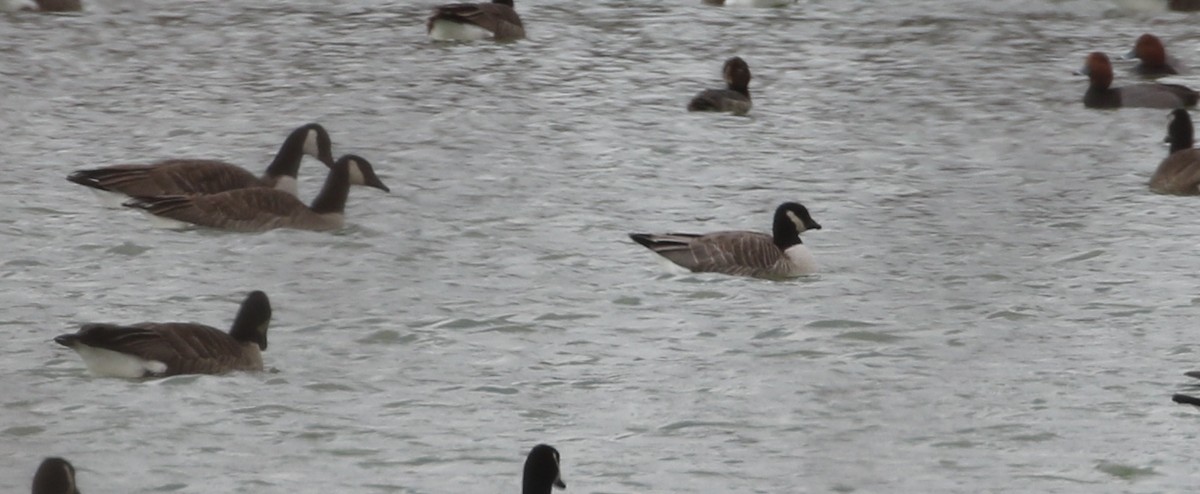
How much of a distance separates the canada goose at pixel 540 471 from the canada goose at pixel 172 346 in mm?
3135

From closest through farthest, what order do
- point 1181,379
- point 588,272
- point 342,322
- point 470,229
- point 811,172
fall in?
point 1181,379, point 342,322, point 588,272, point 470,229, point 811,172

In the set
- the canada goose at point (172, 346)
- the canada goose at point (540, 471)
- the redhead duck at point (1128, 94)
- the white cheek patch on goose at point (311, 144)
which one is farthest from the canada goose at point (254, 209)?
the redhead duck at point (1128, 94)

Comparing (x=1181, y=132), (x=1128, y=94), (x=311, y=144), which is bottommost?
(x=1128, y=94)

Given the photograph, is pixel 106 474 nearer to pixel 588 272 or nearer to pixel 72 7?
pixel 588 272

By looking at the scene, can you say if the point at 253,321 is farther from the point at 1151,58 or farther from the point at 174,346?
the point at 1151,58

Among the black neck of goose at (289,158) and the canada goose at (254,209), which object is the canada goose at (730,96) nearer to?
the black neck of goose at (289,158)

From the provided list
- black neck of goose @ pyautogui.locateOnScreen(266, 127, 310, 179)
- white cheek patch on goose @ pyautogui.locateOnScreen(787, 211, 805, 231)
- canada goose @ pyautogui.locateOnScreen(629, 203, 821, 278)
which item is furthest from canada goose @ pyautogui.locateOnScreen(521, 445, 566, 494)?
black neck of goose @ pyautogui.locateOnScreen(266, 127, 310, 179)

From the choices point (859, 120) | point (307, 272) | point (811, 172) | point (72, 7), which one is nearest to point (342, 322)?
point (307, 272)

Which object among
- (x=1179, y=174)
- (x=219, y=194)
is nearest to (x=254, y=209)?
(x=219, y=194)

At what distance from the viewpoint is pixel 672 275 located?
14.4m

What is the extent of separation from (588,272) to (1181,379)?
3937 mm

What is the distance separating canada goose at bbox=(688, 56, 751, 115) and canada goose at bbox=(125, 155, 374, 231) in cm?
501

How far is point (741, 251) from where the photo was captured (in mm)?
14414

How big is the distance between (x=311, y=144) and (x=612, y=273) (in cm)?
369
